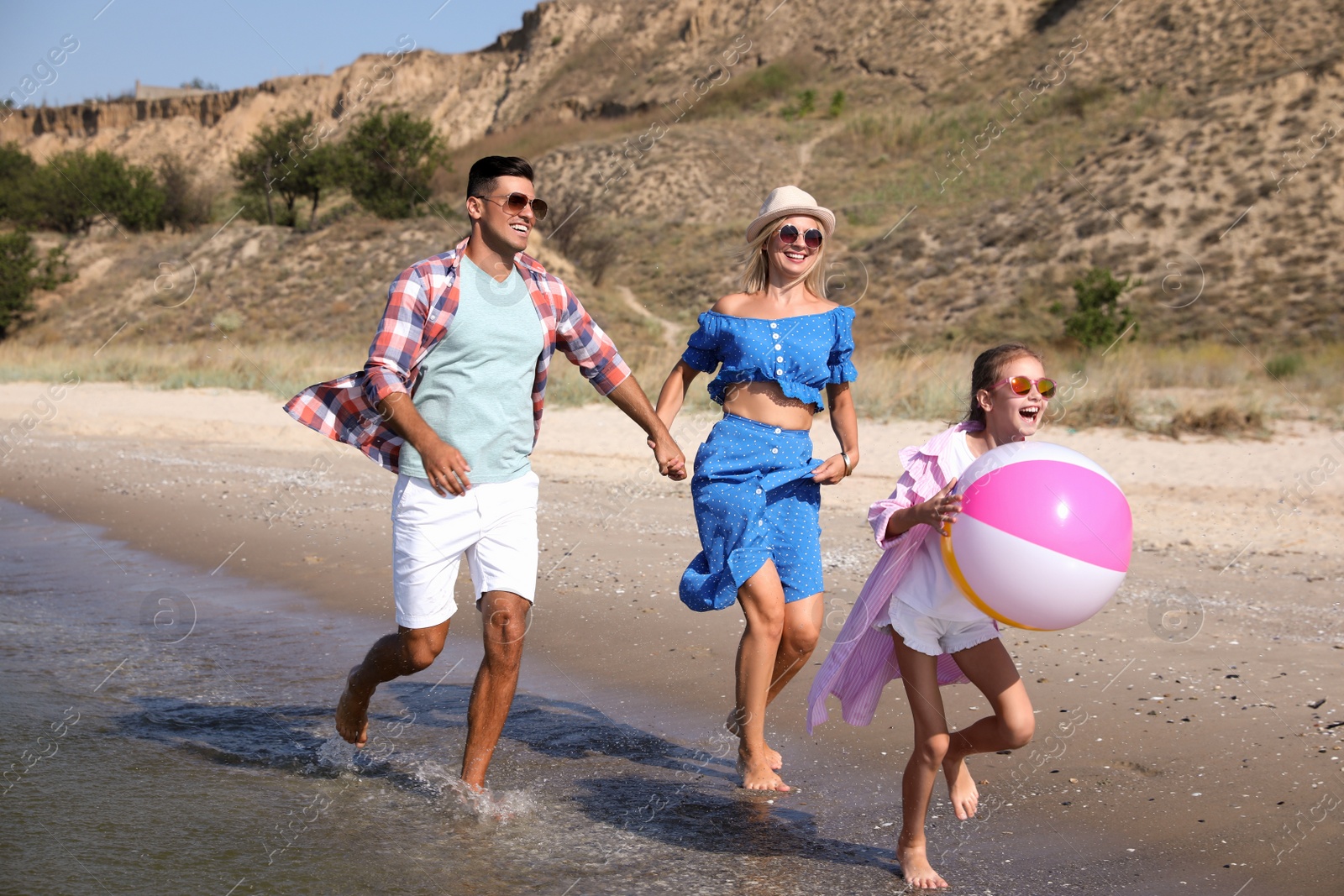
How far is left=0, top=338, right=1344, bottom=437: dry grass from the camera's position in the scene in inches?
559

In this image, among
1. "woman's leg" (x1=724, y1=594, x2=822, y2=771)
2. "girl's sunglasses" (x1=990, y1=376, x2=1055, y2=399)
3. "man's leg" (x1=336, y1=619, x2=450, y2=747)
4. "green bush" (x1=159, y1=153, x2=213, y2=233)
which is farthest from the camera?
"green bush" (x1=159, y1=153, x2=213, y2=233)

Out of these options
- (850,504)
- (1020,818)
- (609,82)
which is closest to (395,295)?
(1020,818)

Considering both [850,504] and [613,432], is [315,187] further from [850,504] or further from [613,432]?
[850,504]

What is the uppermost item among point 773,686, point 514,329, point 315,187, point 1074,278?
point 315,187

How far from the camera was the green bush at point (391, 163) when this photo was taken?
123ft

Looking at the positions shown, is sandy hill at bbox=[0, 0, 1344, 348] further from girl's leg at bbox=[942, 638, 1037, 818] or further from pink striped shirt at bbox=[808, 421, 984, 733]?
girl's leg at bbox=[942, 638, 1037, 818]

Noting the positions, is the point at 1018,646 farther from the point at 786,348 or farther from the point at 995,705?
the point at 995,705

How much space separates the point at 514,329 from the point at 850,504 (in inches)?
275

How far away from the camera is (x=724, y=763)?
471 centimetres

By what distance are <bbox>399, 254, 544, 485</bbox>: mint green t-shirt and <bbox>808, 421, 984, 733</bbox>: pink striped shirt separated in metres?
1.21

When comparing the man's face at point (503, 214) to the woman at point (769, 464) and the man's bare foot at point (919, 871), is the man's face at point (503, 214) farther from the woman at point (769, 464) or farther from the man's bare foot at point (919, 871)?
the man's bare foot at point (919, 871)

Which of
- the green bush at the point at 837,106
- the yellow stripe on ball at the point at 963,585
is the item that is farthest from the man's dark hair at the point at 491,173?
the green bush at the point at 837,106

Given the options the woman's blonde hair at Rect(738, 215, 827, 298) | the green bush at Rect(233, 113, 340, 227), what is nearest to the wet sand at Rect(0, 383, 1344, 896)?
the woman's blonde hair at Rect(738, 215, 827, 298)

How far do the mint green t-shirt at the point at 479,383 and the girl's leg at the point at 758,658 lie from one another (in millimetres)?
939
